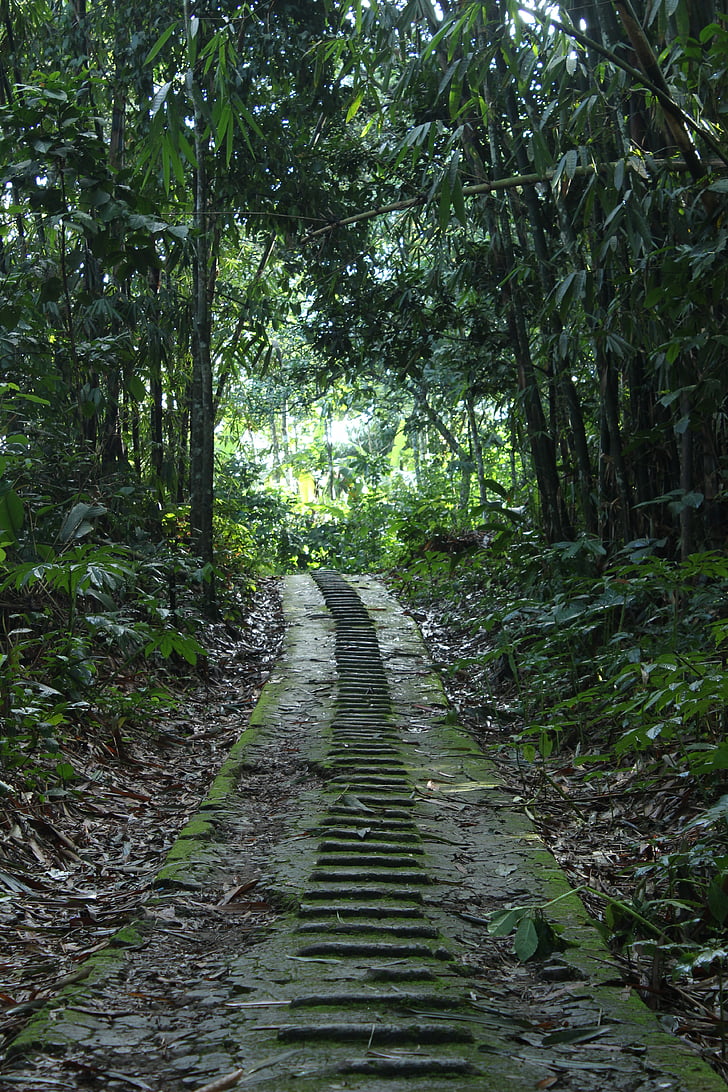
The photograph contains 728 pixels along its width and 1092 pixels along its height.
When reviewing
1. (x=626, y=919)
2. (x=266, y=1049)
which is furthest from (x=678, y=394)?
(x=266, y=1049)

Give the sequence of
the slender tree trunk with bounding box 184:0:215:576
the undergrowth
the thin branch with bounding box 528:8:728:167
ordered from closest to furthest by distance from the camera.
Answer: the undergrowth → the thin branch with bounding box 528:8:728:167 → the slender tree trunk with bounding box 184:0:215:576

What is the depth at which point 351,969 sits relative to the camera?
209 cm

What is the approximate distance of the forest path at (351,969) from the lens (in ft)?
5.49

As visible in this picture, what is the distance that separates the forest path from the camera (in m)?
1.67

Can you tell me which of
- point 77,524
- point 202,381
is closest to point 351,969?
point 77,524

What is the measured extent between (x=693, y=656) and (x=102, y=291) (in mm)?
4522

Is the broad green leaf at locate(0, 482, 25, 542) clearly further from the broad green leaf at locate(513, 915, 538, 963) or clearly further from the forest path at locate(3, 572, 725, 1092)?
the broad green leaf at locate(513, 915, 538, 963)

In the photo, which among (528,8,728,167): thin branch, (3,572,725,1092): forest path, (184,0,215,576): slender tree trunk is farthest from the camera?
(184,0,215,576): slender tree trunk

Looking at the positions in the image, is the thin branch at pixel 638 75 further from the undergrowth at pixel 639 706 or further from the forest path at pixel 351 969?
the forest path at pixel 351 969

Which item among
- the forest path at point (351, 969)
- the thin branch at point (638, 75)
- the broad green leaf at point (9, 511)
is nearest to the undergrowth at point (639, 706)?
the forest path at point (351, 969)

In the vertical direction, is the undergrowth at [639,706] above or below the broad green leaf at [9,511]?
below

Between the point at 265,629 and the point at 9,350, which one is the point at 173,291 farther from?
the point at 265,629

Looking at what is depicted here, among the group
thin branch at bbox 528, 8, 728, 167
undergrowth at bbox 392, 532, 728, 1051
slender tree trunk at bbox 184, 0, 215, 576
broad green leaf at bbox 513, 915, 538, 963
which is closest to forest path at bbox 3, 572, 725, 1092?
broad green leaf at bbox 513, 915, 538, 963

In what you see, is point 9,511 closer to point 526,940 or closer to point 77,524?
point 77,524
